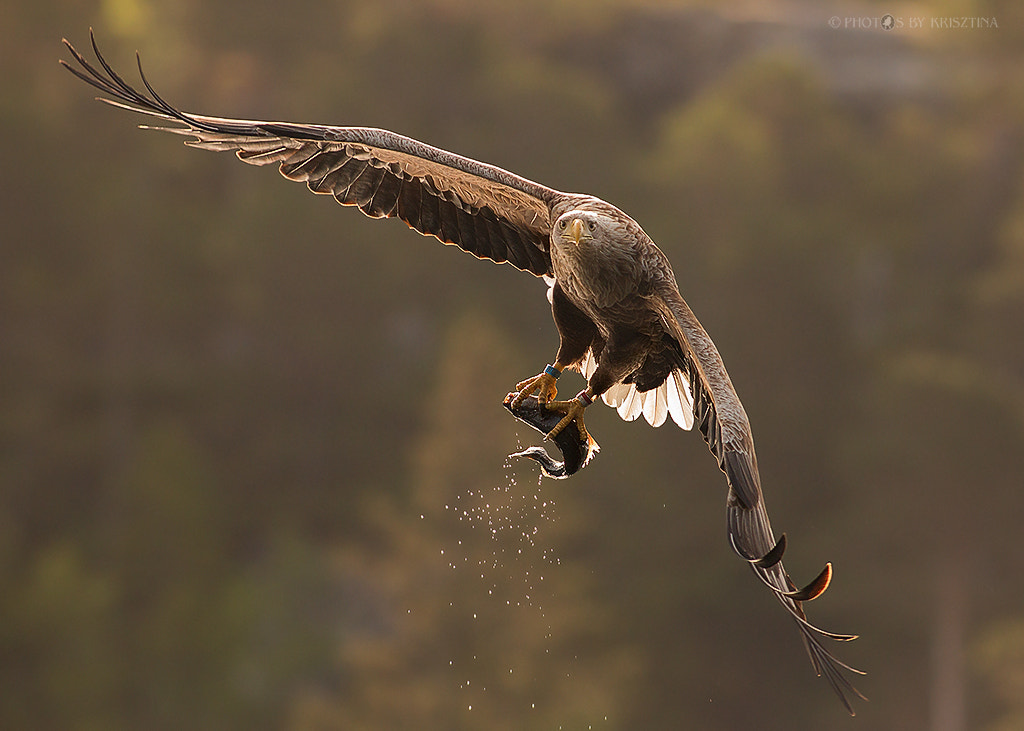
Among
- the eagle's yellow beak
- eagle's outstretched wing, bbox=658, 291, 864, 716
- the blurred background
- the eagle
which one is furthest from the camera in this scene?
the blurred background

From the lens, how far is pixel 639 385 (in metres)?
3.16

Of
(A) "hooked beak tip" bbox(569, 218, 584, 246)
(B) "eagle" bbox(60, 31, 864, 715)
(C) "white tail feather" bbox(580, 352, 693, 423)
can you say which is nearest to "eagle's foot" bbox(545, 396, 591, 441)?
(B) "eagle" bbox(60, 31, 864, 715)

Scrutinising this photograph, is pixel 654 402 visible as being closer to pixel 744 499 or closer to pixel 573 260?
pixel 573 260

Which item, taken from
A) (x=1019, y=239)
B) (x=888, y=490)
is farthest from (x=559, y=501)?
(x=1019, y=239)

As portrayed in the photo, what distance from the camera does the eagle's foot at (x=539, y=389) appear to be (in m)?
2.97

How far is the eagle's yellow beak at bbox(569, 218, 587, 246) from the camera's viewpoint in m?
2.58

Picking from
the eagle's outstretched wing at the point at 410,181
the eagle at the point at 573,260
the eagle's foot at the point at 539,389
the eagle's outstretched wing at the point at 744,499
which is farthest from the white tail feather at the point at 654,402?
the eagle's outstretched wing at the point at 744,499

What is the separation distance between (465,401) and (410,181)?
786 cm

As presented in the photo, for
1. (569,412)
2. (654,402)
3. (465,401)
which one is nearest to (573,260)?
(569,412)

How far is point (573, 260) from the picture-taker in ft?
8.61

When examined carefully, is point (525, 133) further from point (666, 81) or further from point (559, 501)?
point (559, 501)

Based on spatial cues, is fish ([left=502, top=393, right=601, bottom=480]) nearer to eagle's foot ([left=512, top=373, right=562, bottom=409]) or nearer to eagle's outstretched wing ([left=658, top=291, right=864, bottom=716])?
eagle's foot ([left=512, top=373, right=562, bottom=409])

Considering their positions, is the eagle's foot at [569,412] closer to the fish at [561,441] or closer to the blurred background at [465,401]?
the fish at [561,441]

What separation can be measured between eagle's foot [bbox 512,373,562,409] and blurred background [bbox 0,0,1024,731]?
7.01 m
